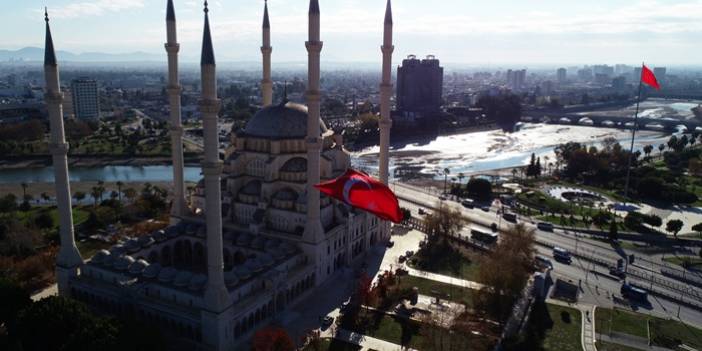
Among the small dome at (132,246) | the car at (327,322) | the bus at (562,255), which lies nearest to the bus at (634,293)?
the bus at (562,255)

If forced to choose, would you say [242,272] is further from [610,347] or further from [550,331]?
[610,347]

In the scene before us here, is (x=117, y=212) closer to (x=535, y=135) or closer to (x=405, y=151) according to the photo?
(x=405, y=151)

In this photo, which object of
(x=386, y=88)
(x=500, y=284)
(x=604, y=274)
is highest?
(x=386, y=88)

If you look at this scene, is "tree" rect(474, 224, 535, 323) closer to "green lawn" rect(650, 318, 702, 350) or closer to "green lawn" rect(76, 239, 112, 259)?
"green lawn" rect(650, 318, 702, 350)

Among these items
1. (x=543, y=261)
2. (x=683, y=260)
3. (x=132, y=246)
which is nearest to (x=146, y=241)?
(x=132, y=246)

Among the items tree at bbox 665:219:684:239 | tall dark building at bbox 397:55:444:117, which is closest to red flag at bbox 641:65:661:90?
tree at bbox 665:219:684:239

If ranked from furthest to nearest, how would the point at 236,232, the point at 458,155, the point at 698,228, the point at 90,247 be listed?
1. the point at 458,155
2. the point at 698,228
3. the point at 90,247
4. the point at 236,232

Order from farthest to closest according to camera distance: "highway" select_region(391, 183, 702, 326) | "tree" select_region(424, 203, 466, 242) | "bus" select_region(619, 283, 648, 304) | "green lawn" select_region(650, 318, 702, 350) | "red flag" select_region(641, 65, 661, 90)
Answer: "red flag" select_region(641, 65, 661, 90) < "tree" select_region(424, 203, 466, 242) < "bus" select_region(619, 283, 648, 304) < "highway" select_region(391, 183, 702, 326) < "green lawn" select_region(650, 318, 702, 350)
